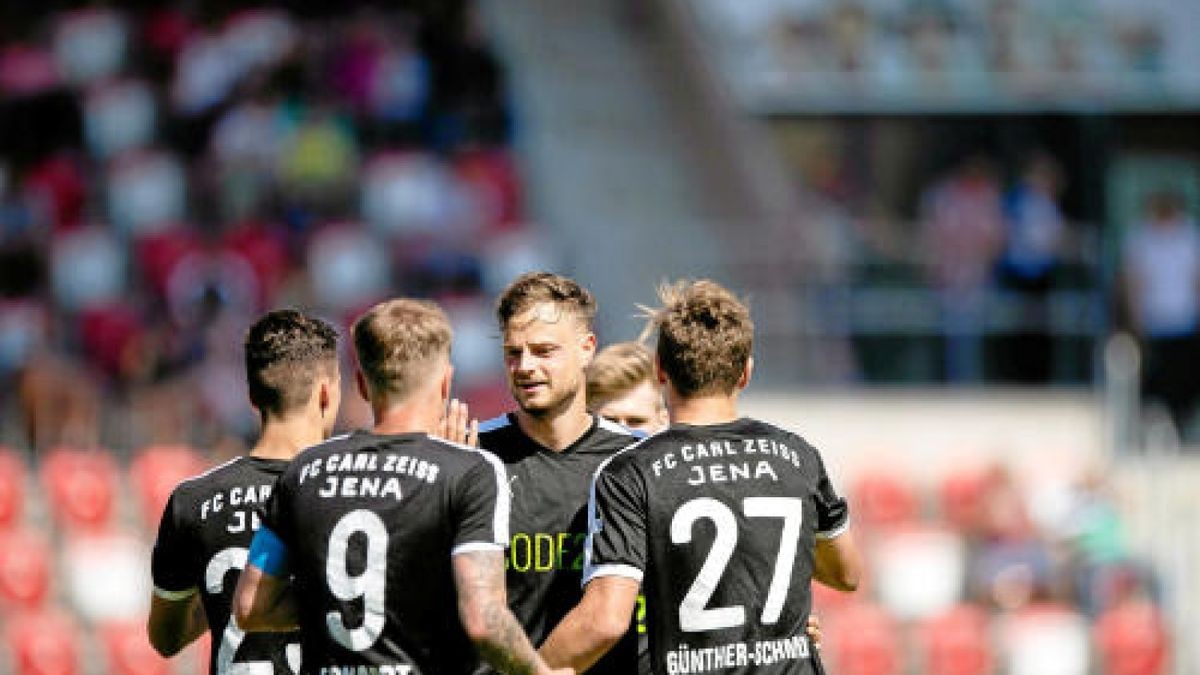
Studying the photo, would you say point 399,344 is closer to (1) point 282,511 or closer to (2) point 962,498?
(1) point 282,511

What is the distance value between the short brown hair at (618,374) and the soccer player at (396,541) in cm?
185

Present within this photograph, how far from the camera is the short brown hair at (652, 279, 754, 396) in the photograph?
279 inches

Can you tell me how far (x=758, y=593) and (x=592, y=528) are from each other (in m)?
0.50

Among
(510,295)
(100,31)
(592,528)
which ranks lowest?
(592,528)

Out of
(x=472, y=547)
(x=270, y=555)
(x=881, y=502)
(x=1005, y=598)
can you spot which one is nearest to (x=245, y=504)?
(x=270, y=555)

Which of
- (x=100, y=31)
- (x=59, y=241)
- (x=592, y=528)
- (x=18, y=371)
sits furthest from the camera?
(x=100, y=31)

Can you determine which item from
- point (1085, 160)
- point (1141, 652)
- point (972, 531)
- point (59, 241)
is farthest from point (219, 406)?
point (1085, 160)

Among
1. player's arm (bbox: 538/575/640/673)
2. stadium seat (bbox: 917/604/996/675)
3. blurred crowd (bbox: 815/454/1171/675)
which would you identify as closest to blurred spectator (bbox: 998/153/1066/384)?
blurred crowd (bbox: 815/454/1171/675)

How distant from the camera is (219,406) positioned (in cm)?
1775

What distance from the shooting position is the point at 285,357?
7.36 metres

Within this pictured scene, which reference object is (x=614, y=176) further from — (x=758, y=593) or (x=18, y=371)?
(x=758, y=593)

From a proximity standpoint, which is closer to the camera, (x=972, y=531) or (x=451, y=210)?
(x=972, y=531)

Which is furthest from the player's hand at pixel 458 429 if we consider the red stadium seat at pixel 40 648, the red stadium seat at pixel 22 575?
the red stadium seat at pixel 22 575

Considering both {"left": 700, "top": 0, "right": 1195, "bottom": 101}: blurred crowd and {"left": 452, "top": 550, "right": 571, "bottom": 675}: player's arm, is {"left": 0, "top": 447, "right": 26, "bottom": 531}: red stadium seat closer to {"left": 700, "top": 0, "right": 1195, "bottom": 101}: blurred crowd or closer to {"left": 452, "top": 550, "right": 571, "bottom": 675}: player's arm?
{"left": 700, "top": 0, "right": 1195, "bottom": 101}: blurred crowd
